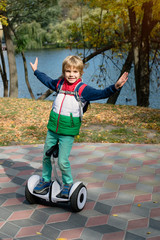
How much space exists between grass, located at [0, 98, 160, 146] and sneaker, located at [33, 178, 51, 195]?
2.70 meters

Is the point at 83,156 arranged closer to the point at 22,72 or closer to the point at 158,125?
the point at 158,125

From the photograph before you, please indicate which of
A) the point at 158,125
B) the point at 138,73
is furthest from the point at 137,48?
the point at 158,125

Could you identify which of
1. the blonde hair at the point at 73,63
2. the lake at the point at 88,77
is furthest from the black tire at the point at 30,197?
the lake at the point at 88,77

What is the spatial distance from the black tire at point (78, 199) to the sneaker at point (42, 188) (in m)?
0.32

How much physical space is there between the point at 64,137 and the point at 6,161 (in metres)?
2.00

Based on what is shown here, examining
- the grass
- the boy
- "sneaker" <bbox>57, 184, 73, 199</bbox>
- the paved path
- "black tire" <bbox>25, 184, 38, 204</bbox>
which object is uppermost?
the boy

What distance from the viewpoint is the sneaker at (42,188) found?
129 inches

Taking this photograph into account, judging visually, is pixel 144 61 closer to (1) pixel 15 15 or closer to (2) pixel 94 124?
(2) pixel 94 124

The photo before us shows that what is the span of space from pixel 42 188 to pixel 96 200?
0.67 m

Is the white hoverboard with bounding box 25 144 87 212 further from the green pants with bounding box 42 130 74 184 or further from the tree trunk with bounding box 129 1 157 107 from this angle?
the tree trunk with bounding box 129 1 157 107

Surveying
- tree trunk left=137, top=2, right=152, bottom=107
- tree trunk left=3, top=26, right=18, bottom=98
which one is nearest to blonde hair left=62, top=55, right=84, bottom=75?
tree trunk left=137, top=2, right=152, bottom=107

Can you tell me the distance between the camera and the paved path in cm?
292

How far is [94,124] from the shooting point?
298 inches

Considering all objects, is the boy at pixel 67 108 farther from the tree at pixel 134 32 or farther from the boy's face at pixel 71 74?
the tree at pixel 134 32
